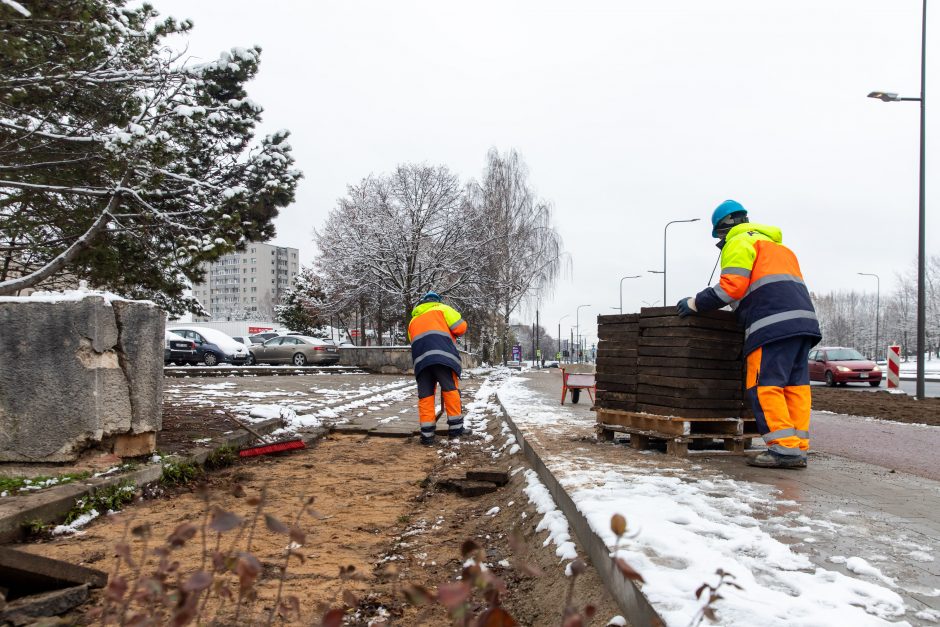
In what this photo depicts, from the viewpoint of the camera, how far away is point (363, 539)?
3703mm

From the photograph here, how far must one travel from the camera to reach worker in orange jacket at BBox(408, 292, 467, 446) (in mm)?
7434

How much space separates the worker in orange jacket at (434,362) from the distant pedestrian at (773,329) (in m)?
3.42

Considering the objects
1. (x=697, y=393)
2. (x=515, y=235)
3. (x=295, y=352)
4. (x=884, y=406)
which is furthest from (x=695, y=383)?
(x=515, y=235)

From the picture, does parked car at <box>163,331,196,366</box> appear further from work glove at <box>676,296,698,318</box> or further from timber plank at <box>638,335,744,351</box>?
work glove at <box>676,296,698,318</box>

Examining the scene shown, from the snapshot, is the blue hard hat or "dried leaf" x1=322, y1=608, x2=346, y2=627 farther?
the blue hard hat

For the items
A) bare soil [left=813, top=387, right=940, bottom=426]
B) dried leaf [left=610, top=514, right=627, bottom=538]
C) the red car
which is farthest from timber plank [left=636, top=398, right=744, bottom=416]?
the red car

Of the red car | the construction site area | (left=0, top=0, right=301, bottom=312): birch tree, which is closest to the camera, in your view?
the construction site area

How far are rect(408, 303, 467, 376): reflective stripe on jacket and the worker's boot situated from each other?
3740mm

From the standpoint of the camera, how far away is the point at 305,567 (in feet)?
10.3

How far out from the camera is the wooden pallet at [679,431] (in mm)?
5102

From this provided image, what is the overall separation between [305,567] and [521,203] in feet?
117

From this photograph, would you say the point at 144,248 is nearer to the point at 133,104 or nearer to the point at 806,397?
the point at 133,104

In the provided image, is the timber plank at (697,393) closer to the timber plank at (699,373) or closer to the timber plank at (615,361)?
the timber plank at (699,373)

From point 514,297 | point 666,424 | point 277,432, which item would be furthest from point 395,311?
point 666,424
